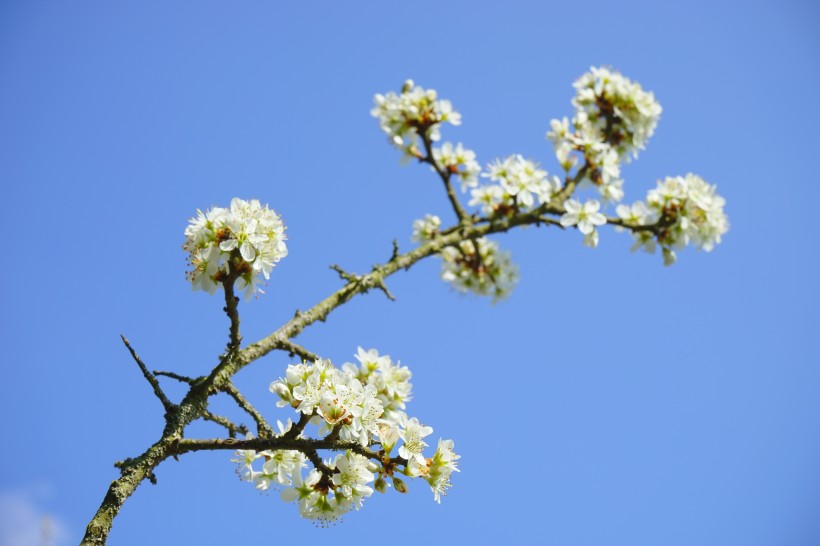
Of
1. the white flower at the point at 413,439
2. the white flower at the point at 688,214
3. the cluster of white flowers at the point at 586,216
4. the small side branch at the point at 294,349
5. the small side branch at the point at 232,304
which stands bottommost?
the white flower at the point at 413,439

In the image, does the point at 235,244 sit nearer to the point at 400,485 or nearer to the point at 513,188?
the point at 400,485

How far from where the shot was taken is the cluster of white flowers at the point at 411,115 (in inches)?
273

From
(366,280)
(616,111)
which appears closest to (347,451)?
(366,280)

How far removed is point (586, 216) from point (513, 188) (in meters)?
0.74

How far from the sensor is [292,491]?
357 cm

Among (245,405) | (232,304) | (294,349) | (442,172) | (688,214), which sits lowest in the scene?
(245,405)

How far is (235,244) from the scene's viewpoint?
136 inches

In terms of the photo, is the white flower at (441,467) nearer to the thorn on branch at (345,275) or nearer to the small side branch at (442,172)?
the thorn on branch at (345,275)

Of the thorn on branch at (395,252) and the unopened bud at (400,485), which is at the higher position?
the thorn on branch at (395,252)

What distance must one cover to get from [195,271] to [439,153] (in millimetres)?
3903

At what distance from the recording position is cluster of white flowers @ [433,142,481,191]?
6945 millimetres

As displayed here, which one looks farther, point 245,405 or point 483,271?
point 483,271

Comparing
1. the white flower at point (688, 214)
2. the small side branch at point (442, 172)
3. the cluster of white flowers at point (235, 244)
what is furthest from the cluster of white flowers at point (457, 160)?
the cluster of white flowers at point (235, 244)

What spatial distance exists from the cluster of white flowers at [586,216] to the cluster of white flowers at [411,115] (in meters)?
1.64
